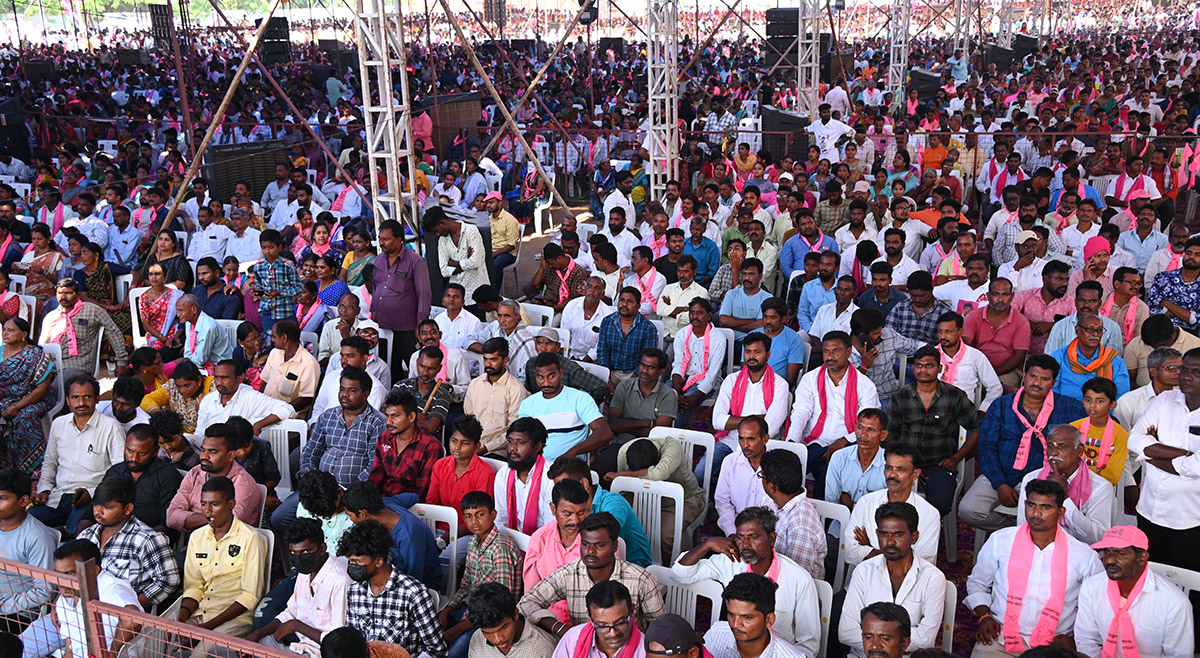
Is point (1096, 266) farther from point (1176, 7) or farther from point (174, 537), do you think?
point (1176, 7)

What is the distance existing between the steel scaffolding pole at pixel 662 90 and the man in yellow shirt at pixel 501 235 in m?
1.91

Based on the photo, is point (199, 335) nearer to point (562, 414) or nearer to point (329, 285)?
point (329, 285)

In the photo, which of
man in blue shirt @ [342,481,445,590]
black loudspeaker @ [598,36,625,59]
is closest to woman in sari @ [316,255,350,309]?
man in blue shirt @ [342,481,445,590]

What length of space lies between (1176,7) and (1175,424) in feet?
180

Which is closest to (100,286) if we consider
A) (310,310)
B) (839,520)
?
(310,310)


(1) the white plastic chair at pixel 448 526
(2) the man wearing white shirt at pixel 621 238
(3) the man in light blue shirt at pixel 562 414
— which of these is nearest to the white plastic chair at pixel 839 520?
(3) the man in light blue shirt at pixel 562 414

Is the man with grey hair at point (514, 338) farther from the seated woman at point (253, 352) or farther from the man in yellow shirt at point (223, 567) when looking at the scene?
the man in yellow shirt at point (223, 567)

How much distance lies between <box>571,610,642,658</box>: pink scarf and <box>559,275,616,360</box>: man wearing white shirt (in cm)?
323

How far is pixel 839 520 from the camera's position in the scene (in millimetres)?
4262

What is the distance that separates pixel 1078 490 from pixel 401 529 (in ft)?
9.03

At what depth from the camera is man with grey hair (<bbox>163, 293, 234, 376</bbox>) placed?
254 inches

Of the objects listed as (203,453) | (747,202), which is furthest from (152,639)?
(747,202)

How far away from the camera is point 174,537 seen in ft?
15.7

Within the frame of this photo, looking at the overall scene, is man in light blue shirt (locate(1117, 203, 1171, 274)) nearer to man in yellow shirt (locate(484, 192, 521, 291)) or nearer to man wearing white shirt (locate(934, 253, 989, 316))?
man wearing white shirt (locate(934, 253, 989, 316))
